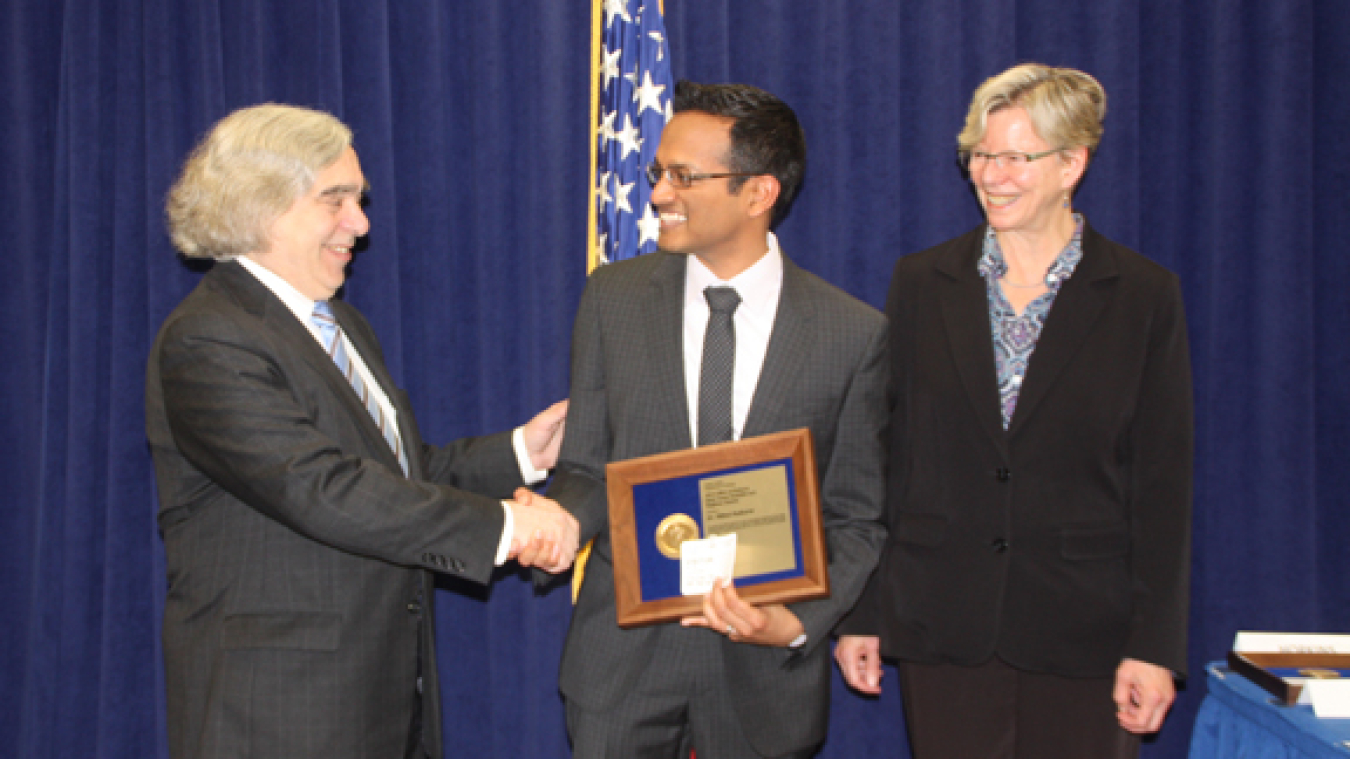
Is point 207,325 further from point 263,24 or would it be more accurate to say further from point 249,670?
point 263,24

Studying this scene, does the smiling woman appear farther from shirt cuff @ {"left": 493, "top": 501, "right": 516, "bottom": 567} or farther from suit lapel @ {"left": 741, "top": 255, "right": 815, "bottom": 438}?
shirt cuff @ {"left": 493, "top": 501, "right": 516, "bottom": 567}

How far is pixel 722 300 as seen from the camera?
2.22 meters

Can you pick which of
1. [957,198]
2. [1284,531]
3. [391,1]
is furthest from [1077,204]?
[391,1]

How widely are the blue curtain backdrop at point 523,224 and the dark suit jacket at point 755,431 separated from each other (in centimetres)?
132

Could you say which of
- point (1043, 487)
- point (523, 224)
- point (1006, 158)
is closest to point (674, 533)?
Result: point (1043, 487)

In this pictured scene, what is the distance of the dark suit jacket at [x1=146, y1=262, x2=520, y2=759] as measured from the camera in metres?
2.03

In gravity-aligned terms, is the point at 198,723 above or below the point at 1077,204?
below

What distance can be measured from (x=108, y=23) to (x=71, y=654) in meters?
2.38

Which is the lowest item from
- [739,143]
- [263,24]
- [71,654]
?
[71,654]

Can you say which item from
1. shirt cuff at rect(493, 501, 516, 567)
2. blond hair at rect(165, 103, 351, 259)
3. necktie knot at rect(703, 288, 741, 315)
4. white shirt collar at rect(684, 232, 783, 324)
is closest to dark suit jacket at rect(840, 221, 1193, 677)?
white shirt collar at rect(684, 232, 783, 324)

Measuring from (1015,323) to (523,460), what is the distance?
144 cm

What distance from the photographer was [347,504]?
2.05 metres

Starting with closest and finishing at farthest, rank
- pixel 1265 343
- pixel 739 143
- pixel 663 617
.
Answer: pixel 663 617, pixel 739 143, pixel 1265 343

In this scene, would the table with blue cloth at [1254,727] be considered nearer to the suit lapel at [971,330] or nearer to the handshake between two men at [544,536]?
the suit lapel at [971,330]
